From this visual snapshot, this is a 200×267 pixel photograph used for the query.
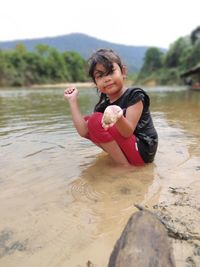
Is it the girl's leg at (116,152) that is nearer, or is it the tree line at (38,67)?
the girl's leg at (116,152)

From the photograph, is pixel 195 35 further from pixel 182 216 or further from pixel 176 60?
pixel 182 216

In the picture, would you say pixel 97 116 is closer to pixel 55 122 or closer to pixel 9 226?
pixel 9 226

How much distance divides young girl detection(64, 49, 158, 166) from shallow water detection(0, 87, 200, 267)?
0.17 m

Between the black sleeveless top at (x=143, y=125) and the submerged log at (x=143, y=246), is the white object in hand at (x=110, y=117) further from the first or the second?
the submerged log at (x=143, y=246)

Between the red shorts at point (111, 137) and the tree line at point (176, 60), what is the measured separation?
3437 centimetres

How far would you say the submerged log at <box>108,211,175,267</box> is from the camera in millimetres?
1293

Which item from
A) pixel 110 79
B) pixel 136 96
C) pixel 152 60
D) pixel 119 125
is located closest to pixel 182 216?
pixel 119 125

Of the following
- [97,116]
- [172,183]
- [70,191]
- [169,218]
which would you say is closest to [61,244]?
[169,218]

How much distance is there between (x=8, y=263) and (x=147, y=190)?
3.88ft

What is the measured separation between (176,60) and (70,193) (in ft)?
144

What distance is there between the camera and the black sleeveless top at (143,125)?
289cm

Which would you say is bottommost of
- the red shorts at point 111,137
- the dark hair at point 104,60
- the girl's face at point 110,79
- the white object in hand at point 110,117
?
the red shorts at point 111,137

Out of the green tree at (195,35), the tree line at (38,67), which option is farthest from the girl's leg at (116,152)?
the tree line at (38,67)

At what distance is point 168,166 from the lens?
3.05 meters
